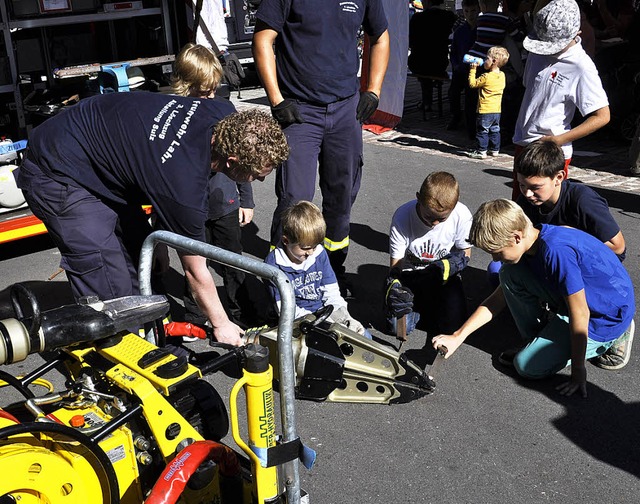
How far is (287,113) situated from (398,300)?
1.31 metres

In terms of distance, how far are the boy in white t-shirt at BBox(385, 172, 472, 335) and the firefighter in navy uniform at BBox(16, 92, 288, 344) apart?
4.34 feet

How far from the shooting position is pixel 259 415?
2193mm

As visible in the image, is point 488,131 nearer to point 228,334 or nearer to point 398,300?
point 398,300

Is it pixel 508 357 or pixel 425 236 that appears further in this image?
pixel 425 236

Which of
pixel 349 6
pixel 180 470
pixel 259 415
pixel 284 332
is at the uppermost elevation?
pixel 349 6

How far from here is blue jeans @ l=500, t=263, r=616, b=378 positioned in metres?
→ 3.73

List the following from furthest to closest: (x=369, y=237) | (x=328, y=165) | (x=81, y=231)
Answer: (x=369, y=237)
(x=328, y=165)
(x=81, y=231)

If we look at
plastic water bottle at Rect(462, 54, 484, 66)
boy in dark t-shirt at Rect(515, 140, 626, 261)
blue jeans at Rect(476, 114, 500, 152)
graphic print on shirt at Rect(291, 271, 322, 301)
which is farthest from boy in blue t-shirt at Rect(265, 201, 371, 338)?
plastic water bottle at Rect(462, 54, 484, 66)

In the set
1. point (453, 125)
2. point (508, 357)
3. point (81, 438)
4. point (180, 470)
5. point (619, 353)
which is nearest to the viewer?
point (81, 438)

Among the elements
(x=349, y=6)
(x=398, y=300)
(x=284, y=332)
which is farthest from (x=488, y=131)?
(x=284, y=332)

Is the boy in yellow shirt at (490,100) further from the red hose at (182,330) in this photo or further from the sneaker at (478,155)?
the red hose at (182,330)

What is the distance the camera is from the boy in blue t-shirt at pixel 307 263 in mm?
3904

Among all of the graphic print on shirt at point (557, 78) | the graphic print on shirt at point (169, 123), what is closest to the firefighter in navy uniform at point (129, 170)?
the graphic print on shirt at point (169, 123)

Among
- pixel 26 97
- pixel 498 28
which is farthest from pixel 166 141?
pixel 498 28
